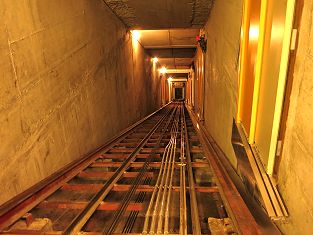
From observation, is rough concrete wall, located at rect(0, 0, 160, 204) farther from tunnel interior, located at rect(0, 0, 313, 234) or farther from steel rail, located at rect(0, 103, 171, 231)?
steel rail, located at rect(0, 103, 171, 231)

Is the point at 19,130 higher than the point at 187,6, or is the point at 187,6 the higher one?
the point at 187,6

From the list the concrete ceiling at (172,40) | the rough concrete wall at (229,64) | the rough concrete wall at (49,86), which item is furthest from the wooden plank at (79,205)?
the concrete ceiling at (172,40)

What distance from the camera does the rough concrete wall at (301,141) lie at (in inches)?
49.2

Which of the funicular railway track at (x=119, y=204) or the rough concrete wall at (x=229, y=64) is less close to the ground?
the rough concrete wall at (x=229, y=64)

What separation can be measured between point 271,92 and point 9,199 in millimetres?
2866

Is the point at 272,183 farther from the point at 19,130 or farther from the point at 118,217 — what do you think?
the point at 19,130

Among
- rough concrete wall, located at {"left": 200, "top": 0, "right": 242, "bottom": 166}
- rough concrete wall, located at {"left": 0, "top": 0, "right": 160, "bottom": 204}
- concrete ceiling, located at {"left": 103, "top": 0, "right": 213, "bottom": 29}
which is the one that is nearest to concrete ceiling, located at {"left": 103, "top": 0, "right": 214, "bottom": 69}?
concrete ceiling, located at {"left": 103, "top": 0, "right": 213, "bottom": 29}

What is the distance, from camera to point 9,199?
2.19 m

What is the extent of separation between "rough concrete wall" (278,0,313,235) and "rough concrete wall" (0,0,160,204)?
2727mm

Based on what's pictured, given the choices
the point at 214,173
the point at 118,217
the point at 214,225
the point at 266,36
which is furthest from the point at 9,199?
the point at 266,36

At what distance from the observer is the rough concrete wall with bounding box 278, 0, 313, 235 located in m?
1.25

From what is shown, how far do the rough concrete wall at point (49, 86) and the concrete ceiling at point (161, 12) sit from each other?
2.49ft

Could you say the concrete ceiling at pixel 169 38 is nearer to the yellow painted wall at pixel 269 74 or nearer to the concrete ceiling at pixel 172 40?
the concrete ceiling at pixel 172 40

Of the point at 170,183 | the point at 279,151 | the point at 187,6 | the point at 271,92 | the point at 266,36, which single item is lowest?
the point at 170,183
